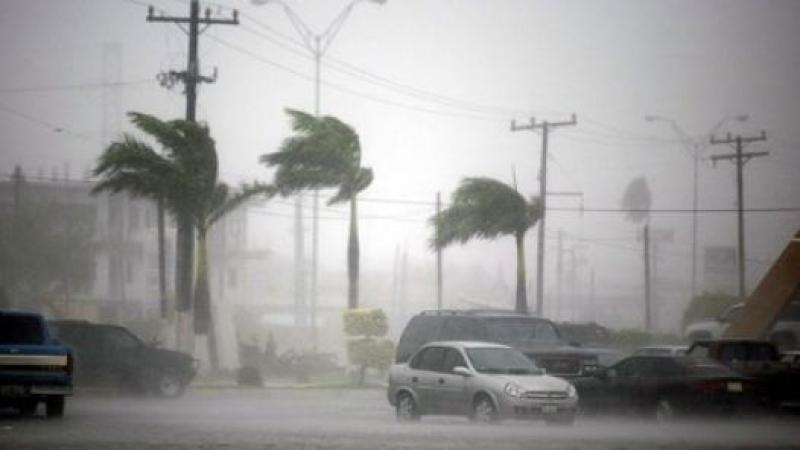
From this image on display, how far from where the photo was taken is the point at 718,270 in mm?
114250

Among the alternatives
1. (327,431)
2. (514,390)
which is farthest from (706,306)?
(327,431)

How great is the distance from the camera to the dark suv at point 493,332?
89.6 feet

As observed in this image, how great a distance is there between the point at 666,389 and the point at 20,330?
13.0 m

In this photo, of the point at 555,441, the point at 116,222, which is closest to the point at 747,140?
the point at 116,222

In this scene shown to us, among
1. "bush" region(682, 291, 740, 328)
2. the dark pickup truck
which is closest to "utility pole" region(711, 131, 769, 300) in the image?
"bush" region(682, 291, 740, 328)

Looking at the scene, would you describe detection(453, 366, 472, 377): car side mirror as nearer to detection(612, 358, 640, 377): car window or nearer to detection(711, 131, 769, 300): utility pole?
detection(612, 358, 640, 377): car window

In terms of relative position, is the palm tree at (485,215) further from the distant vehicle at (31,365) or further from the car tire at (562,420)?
the distant vehicle at (31,365)

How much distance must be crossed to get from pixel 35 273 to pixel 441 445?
65.8 m

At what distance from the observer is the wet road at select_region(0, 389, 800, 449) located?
18.2 m

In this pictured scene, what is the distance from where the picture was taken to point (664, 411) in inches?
966

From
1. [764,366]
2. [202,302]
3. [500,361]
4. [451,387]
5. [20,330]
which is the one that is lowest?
[451,387]

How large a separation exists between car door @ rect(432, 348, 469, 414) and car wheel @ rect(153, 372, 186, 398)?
11.5 meters

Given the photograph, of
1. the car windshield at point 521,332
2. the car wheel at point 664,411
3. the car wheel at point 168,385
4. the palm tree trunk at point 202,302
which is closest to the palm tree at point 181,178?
the palm tree trunk at point 202,302

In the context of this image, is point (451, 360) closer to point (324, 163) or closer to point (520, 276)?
point (324, 163)
